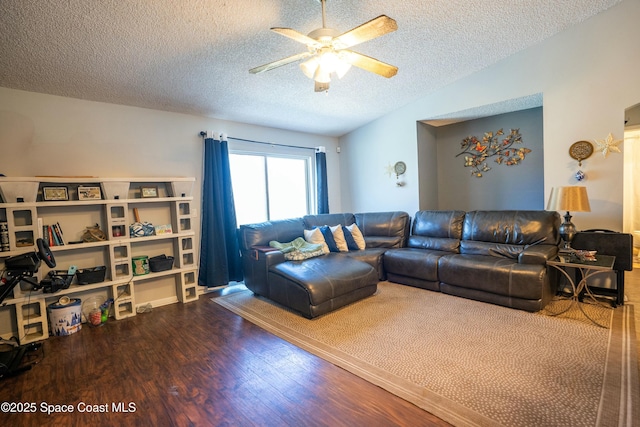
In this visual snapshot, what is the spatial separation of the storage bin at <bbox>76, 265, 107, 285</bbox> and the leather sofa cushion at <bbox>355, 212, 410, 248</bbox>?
3.41 meters

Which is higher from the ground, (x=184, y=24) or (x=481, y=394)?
(x=184, y=24)

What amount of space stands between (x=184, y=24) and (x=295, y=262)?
2521 millimetres

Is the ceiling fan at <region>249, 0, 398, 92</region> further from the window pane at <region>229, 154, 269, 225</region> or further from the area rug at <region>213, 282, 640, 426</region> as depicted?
the window pane at <region>229, 154, 269, 225</region>

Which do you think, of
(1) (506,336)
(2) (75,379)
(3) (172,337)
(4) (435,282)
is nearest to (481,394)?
(1) (506,336)

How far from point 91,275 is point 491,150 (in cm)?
565

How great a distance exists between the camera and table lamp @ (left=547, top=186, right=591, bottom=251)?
116 inches

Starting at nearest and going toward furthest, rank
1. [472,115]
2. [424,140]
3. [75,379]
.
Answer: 1. [75,379]
2. [472,115]
3. [424,140]

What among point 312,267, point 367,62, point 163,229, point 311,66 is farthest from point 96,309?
point 367,62

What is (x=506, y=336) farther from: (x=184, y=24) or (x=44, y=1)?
(x=44, y=1)

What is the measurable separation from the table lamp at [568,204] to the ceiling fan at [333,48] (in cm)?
230

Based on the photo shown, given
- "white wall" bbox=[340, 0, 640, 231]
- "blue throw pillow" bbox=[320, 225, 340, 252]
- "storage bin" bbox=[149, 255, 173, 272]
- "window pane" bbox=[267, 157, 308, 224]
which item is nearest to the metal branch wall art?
"white wall" bbox=[340, 0, 640, 231]

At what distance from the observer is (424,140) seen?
4.87 m

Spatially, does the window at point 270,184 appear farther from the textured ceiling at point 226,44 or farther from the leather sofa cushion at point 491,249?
the leather sofa cushion at point 491,249

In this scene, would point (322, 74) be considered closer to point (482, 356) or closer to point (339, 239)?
point (482, 356)
